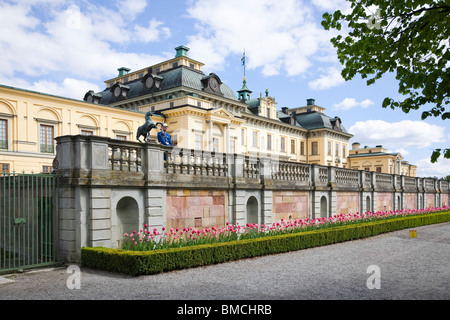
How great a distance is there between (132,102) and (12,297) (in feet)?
127

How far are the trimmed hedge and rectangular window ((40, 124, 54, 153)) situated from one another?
78.1 feet

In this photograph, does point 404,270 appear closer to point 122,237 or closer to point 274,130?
point 122,237

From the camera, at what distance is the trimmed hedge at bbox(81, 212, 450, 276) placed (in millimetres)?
9672

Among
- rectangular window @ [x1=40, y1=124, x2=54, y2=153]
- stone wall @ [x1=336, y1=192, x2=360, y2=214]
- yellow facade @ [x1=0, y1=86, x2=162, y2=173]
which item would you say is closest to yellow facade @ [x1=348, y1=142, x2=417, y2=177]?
stone wall @ [x1=336, y1=192, x2=360, y2=214]

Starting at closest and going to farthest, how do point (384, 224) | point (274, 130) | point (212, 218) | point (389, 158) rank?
point (212, 218), point (384, 224), point (274, 130), point (389, 158)

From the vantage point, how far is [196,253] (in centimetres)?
1080

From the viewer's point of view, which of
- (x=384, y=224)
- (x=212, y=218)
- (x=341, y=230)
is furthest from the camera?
(x=384, y=224)

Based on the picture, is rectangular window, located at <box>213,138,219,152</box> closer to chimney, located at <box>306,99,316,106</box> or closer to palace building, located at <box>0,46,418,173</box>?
palace building, located at <box>0,46,418,173</box>

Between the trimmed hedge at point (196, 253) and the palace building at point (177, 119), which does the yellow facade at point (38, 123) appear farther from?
the trimmed hedge at point (196, 253)

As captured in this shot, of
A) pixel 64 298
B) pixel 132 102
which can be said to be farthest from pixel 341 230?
pixel 132 102

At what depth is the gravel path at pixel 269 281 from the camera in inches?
311

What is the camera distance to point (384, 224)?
66.0ft

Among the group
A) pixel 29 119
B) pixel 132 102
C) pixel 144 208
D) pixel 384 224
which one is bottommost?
pixel 384 224

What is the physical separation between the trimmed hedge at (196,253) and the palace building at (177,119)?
74.9ft
